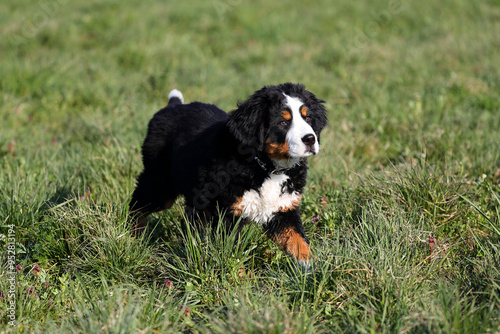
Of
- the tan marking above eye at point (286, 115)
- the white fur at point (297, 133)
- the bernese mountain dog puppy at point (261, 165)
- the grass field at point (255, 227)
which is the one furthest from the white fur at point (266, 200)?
the tan marking above eye at point (286, 115)

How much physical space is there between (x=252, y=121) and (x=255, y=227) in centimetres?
62

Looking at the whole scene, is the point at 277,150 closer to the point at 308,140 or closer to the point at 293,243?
the point at 308,140

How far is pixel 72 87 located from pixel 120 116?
1.44 meters

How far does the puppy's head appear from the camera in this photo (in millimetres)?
2752

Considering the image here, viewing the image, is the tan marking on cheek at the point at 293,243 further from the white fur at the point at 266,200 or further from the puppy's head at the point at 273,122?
the puppy's head at the point at 273,122

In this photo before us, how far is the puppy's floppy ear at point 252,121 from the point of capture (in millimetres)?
2777

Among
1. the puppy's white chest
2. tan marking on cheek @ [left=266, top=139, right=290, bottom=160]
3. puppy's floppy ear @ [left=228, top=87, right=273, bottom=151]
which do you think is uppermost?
puppy's floppy ear @ [left=228, top=87, right=273, bottom=151]

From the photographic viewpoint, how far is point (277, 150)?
2764 millimetres

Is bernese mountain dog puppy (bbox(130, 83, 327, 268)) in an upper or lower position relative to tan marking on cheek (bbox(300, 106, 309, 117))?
lower

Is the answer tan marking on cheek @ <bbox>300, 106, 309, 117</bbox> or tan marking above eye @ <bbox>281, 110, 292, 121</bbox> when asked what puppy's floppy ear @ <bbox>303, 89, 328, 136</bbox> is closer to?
tan marking on cheek @ <bbox>300, 106, 309, 117</bbox>

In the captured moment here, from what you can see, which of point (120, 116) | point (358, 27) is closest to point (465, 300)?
point (120, 116)

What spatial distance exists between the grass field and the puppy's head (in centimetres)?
50

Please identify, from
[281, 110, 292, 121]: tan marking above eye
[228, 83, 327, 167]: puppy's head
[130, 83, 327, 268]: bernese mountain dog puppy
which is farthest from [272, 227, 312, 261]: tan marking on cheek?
[281, 110, 292, 121]: tan marking above eye

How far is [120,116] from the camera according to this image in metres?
5.12
